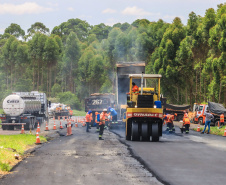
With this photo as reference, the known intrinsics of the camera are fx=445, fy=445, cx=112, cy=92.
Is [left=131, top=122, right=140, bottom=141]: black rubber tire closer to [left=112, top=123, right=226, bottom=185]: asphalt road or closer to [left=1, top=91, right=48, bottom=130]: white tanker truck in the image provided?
[left=112, top=123, right=226, bottom=185]: asphalt road

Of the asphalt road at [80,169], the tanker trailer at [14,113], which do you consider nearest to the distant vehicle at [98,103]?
the tanker trailer at [14,113]

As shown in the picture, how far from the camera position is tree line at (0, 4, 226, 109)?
47.5 metres

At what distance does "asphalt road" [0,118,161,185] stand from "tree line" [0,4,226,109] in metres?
27.1

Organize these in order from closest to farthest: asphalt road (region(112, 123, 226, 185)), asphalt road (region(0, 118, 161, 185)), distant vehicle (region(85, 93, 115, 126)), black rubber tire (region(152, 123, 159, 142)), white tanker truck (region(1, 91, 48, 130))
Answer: asphalt road (region(0, 118, 161, 185)), asphalt road (region(112, 123, 226, 185)), black rubber tire (region(152, 123, 159, 142)), white tanker truck (region(1, 91, 48, 130)), distant vehicle (region(85, 93, 115, 126))

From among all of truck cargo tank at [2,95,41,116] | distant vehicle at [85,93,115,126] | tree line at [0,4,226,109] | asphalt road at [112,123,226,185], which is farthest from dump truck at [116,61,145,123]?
asphalt road at [112,123,226,185]

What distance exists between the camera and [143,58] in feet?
236

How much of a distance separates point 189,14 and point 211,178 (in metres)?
43.9

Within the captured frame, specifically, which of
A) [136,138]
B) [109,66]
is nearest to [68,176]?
[136,138]

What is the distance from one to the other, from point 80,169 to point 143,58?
59970 mm

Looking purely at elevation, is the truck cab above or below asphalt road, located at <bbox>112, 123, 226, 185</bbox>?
above

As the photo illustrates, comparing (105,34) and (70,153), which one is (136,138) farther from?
(105,34)

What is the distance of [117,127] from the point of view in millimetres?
33875

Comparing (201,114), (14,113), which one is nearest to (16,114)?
(14,113)

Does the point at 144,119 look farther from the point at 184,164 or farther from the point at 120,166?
the point at 120,166
